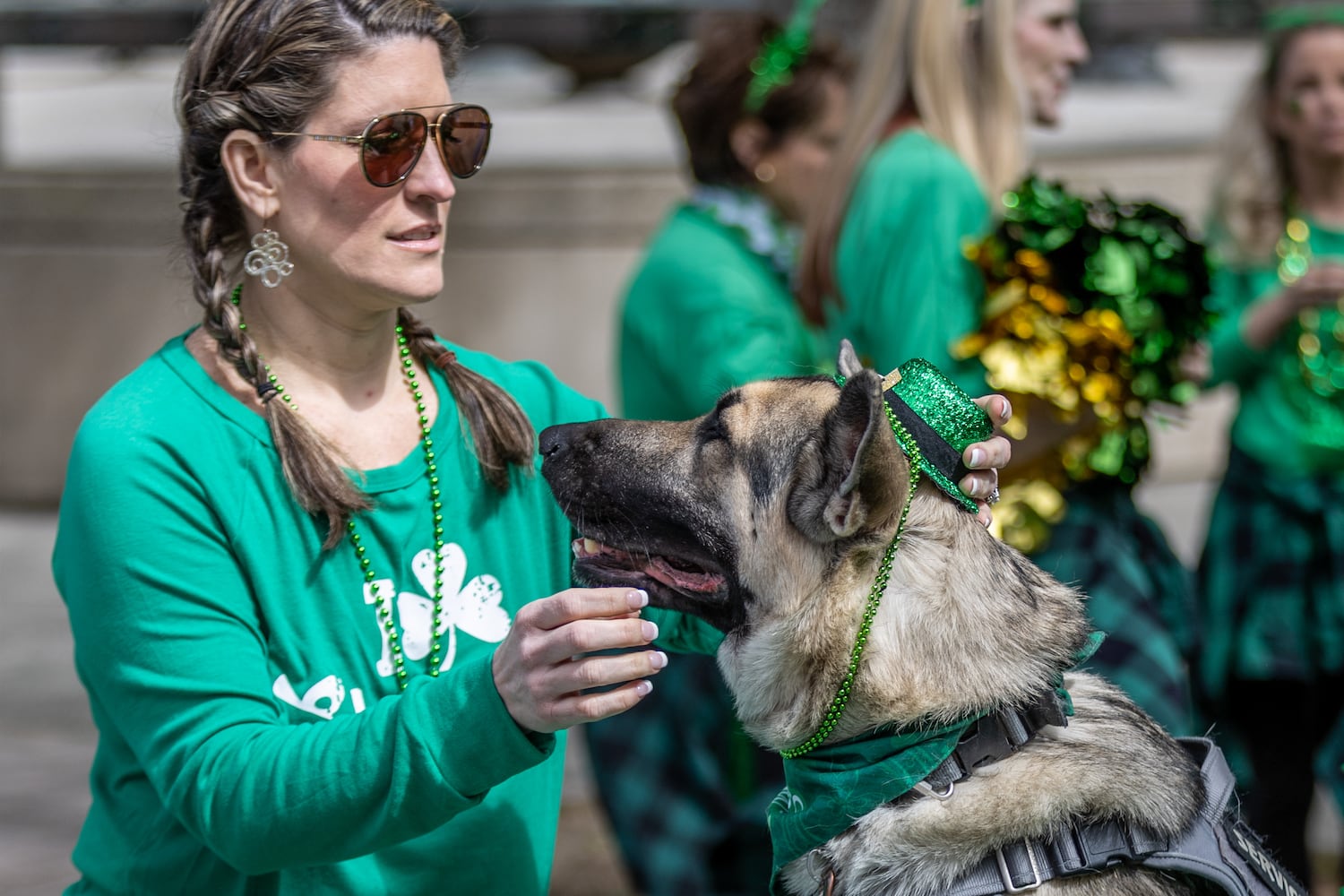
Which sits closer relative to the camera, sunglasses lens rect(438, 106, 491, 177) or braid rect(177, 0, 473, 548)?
braid rect(177, 0, 473, 548)

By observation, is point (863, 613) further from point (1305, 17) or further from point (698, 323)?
point (1305, 17)

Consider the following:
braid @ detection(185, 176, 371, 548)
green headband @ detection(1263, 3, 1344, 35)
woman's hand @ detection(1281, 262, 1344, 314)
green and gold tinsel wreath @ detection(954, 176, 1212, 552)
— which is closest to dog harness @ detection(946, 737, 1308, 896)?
braid @ detection(185, 176, 371, 548)

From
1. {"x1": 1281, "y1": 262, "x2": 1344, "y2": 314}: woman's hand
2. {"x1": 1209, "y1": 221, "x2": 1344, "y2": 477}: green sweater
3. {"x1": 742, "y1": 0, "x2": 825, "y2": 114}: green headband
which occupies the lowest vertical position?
{"x1": 1209, "y1": 221, "x2": 1344, "y2": 477}: green sweater

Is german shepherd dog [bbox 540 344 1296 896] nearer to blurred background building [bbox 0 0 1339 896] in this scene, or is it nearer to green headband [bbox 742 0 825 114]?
green headband [bbox 742 0 825 114]

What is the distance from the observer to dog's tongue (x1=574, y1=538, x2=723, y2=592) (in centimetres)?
250

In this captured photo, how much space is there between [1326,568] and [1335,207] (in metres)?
1.27

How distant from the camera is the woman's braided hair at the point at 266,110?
7.47ft

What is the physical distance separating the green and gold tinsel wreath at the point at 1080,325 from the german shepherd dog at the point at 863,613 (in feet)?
4.40

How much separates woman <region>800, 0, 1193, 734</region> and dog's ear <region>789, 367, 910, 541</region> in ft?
5.03

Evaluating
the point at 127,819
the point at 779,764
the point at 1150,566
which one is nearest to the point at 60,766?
the point at 779,764

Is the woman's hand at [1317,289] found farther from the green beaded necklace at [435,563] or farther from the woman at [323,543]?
the green beaded necklace at [435,563]

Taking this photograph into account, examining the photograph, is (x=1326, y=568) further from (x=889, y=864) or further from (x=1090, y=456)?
(x=889, y=864)

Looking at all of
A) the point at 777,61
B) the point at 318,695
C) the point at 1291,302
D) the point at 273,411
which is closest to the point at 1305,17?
the point at 1291,302

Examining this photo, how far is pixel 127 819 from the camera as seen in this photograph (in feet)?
7.51
